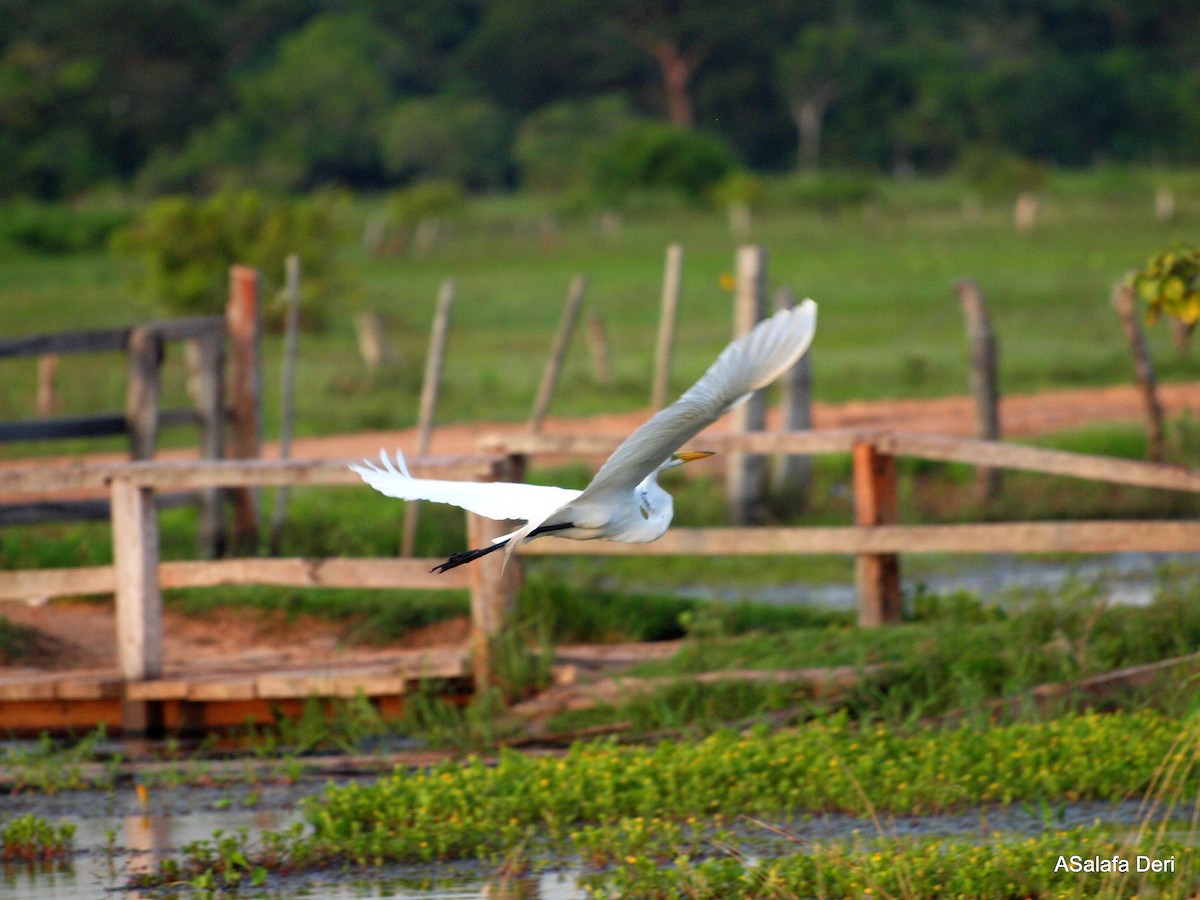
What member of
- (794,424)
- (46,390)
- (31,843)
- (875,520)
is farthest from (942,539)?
(46,390)

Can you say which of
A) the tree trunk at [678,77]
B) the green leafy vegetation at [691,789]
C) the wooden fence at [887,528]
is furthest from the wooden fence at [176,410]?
the tree trunk at [678,77]

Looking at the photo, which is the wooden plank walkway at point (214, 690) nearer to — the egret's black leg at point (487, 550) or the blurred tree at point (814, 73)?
the egret's black leg at point (487, 550)

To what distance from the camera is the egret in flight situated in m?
4.64

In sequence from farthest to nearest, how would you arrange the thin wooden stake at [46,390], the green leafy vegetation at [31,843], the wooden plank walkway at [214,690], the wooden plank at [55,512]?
the thin wooden stake at [46,390] < the wooden plank at [55,512] < the wooden plank walkway at [214,690] < the green leafy vegetation at [31,843]

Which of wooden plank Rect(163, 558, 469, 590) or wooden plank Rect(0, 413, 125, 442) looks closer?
wooden plank Rect(163, 558, 469, 590)

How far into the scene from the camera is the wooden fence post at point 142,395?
9.95m

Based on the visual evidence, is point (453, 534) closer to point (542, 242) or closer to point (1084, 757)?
point (1084, 757)

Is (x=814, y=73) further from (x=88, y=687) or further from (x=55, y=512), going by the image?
(x=88, y=687)

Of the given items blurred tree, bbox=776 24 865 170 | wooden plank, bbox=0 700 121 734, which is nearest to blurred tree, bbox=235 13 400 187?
blurred tree, bbox=776 24 865 170

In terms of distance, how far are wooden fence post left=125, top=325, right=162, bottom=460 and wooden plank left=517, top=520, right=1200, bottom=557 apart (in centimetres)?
282

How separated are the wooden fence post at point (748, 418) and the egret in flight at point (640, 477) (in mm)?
5003

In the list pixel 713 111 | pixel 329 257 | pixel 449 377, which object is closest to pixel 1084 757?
pixel 449 377

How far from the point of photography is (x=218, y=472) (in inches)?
310

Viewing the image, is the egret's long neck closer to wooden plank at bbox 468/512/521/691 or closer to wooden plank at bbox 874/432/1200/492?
wooden plank at bbox 468/512/521/691
